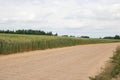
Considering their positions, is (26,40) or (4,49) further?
(26,40)

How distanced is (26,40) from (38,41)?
5.15 m

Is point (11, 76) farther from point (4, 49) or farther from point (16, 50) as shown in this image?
point (16, 50)

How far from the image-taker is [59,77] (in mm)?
17031

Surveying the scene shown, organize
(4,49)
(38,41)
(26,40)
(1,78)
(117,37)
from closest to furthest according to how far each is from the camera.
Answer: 1. (1,78)
2. (4,49)
3. (26,40)
4. (38,41)
5. (117,37)

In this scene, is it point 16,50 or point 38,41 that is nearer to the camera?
point 16,50

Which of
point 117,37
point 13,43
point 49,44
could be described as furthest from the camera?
point 117,37

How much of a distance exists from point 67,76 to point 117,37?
116984 mm

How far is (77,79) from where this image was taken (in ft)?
54.3

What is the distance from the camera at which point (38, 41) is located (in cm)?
5119

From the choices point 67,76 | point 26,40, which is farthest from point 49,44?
point 67,76

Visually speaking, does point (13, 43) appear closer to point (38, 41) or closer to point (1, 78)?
point (38, 41)

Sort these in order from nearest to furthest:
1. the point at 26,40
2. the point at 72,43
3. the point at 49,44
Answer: the point at 26,40 → the point at 49,44 → the point at 72,43

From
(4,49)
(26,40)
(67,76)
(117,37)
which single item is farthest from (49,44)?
(117,37)

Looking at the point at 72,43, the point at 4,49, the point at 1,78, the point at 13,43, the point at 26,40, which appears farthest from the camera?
the point at 72,43
